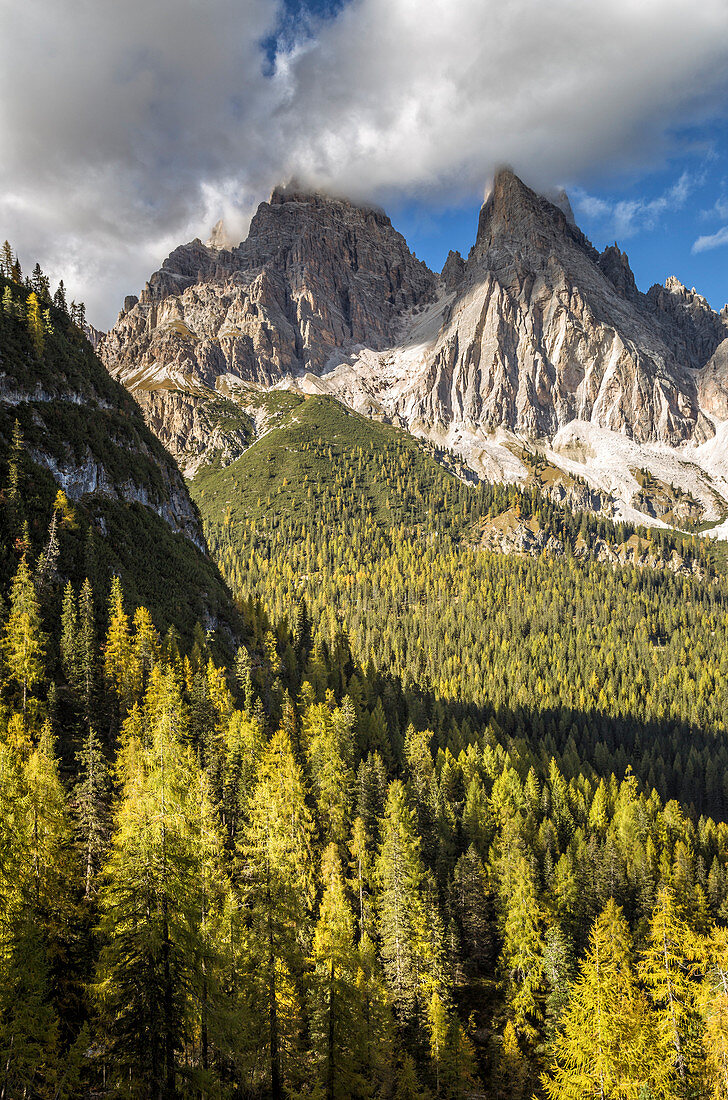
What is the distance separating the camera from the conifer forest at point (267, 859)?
80.5 ft

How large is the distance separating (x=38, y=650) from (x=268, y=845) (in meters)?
32.7

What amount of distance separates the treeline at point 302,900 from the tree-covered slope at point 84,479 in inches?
303

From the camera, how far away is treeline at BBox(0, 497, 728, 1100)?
2317cm

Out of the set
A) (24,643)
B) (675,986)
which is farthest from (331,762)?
(675,986)

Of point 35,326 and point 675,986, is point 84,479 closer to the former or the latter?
point 35,326

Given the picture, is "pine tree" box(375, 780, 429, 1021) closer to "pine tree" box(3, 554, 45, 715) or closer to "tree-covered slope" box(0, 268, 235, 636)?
"pine tree" box(3, 554, 45, 715)

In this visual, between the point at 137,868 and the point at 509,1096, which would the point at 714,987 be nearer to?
the point at 137,868

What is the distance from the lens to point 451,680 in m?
160

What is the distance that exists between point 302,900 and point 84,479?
6882 cm

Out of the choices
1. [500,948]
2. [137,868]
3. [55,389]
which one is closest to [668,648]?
[500,948]

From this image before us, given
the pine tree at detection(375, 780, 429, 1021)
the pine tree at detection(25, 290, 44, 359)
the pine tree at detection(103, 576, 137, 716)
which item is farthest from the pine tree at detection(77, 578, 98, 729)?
the pine tree at detection(25, 290, 44, 359)

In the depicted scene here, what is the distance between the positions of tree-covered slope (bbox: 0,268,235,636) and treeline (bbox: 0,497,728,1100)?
7698 millimetres

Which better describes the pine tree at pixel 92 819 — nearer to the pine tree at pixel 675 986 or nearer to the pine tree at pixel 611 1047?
the pine tree at pixel 611 1047

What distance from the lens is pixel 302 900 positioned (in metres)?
33.9
